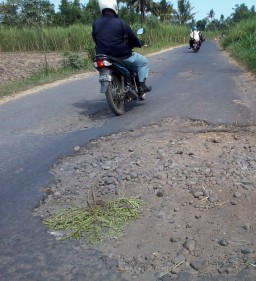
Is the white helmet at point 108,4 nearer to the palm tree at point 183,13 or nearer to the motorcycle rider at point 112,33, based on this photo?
the motorcycle rider at point 112,33

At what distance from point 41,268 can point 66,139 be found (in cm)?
272

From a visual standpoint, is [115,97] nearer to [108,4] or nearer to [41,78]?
[108,4]

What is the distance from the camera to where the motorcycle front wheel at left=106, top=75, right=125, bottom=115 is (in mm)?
5734

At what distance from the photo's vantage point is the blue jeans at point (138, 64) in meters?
6.04

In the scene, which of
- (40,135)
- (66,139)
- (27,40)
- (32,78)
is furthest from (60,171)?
(27,40)

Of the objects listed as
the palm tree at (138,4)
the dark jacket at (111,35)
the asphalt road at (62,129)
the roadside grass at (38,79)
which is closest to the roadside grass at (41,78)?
the roadside grass at (38,79)

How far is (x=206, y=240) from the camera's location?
242 cm

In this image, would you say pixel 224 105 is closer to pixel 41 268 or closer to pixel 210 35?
pixel 41 268

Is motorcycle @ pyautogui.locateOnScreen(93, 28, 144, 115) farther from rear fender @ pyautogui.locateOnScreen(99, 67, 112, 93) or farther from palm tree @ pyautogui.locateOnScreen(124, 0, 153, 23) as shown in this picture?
palm tree @ pyautogui.locateOnScreen(124, 0, 153, 23)

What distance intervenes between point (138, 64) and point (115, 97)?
0.74m

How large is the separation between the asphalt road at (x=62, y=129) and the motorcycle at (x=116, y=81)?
232 mm

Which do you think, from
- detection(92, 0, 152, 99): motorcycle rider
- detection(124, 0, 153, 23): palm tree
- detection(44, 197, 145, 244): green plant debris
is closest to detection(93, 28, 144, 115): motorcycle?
detection(92, 0, 152, 99): motorcycle rider

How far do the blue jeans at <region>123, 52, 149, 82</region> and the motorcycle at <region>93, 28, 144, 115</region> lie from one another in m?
0.07

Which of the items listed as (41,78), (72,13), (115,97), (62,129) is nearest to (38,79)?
(41,78)
